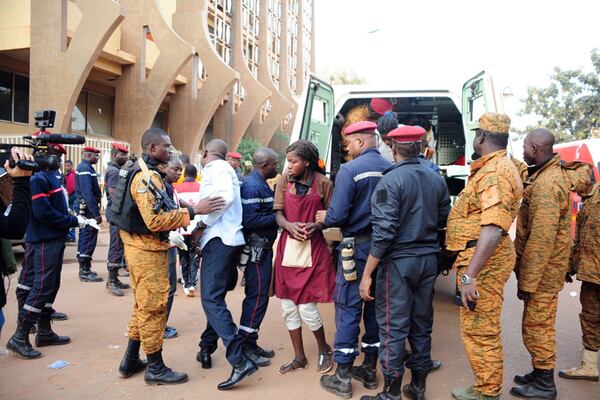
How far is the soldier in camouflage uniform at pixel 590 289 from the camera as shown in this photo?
3.36 m

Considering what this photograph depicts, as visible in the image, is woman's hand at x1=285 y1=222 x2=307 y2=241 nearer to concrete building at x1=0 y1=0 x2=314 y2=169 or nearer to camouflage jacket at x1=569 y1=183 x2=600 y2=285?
camouflage jacket at x1=569 y1=183 x2=600 y2=285

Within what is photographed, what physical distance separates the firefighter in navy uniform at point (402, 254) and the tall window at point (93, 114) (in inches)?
546

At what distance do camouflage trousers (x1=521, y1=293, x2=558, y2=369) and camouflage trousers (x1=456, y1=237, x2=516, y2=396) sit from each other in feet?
1.81

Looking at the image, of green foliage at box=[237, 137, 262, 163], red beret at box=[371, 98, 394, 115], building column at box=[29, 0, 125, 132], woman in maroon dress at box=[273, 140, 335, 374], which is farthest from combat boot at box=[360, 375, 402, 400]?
green foliage at box=[237, 137, 262, 163]

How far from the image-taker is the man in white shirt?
3258 mm

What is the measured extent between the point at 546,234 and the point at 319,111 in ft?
10.6

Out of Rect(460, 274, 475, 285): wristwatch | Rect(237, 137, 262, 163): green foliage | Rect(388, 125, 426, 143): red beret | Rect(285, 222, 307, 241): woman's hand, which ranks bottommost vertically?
Rect(460, 274, 475, 285): wristwatch

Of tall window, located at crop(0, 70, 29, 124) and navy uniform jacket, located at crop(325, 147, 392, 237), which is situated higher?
tall window, located at crop(0, 70, 29, 124)

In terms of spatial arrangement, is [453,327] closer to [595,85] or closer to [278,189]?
[278,189]

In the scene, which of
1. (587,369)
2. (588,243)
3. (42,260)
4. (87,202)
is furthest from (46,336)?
(588,243)

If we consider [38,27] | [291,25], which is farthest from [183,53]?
[291,25]

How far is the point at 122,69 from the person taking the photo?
1484 centimetres

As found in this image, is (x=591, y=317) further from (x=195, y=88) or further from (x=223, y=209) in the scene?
(x=195, y=88)

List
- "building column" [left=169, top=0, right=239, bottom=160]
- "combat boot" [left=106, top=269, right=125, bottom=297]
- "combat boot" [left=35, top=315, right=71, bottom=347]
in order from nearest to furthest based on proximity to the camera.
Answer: "combat boot" [left=35, top=315, right=71, bottom=347] < "combat boot" [left=106, top=269, right=125, bottom=297] < "building column" [left=169, top=0, right=239, bottom=160]
